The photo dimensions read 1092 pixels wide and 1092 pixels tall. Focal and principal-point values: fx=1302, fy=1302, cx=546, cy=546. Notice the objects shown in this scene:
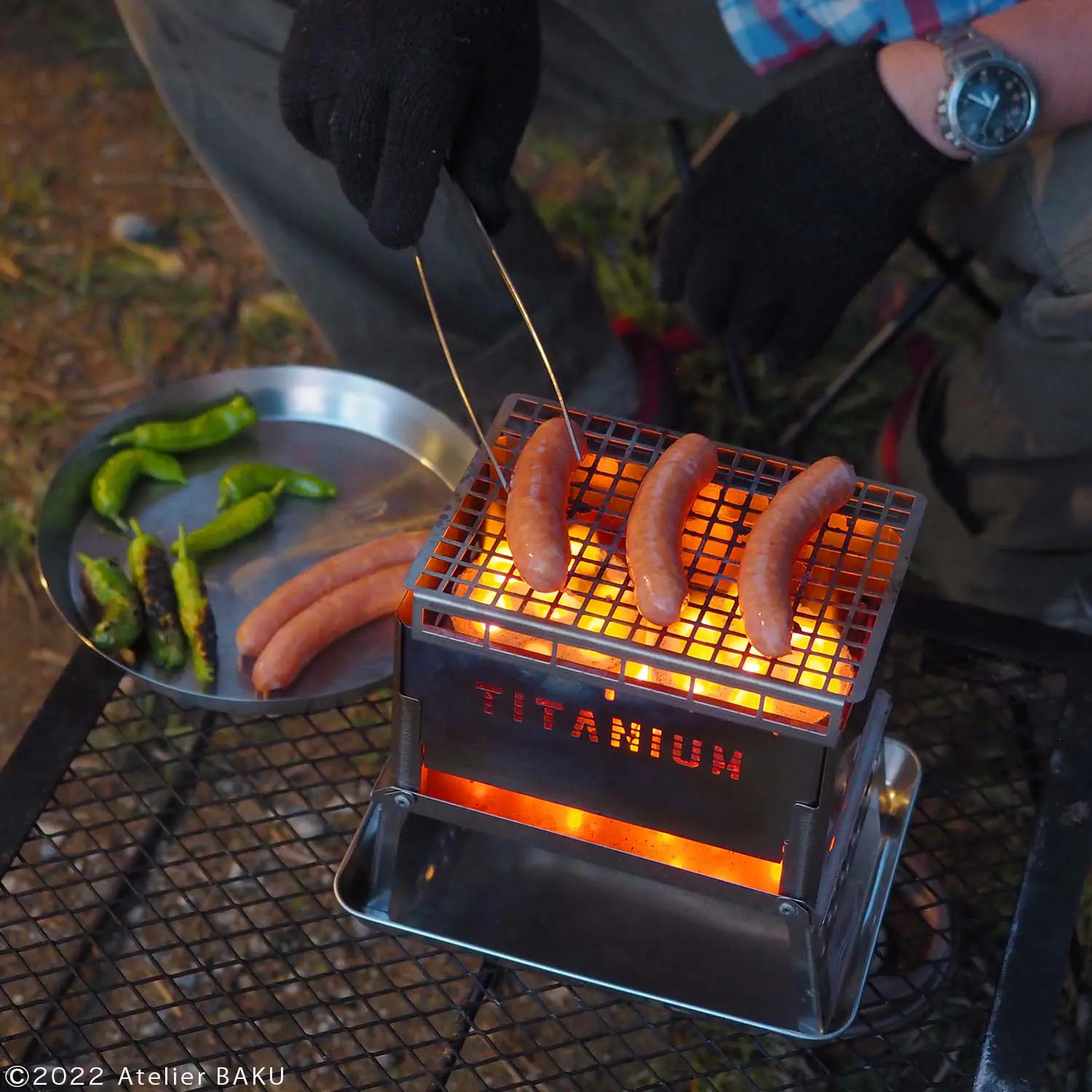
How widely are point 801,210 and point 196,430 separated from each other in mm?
1378

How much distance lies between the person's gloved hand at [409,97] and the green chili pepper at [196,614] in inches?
33.5

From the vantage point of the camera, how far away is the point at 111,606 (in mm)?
2504

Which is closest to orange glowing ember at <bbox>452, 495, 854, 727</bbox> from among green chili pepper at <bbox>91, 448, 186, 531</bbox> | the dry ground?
green chili pepper at <bbox>91, 448, 186, 531</bbox>

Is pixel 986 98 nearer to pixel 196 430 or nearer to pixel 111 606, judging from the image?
pixel 196 430

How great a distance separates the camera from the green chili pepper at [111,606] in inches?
96.1

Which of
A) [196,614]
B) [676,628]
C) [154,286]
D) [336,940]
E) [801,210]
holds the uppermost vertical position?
[801,210]

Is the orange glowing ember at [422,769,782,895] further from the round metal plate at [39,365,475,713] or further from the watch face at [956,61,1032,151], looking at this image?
the watch face at [956,61,1032,151]

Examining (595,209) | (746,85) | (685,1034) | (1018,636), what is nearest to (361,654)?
(685,1034)

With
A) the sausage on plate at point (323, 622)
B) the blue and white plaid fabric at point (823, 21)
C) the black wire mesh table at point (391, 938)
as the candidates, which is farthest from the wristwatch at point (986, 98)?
the sausage on plate at point (323, 622)

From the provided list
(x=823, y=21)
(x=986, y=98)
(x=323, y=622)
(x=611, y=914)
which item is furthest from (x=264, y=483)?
(x=986, y=98)

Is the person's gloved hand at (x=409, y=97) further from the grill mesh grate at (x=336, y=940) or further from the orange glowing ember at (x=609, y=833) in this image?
the grill mesh grate at (x=336, y=940)

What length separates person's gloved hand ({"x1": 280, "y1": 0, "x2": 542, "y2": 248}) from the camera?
203cm

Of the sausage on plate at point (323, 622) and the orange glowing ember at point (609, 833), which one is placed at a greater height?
the orange glowing ember at point (609, 833)

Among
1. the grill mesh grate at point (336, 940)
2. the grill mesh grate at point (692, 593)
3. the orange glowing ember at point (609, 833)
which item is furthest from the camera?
the grill mesh grate at point (336, 940)
